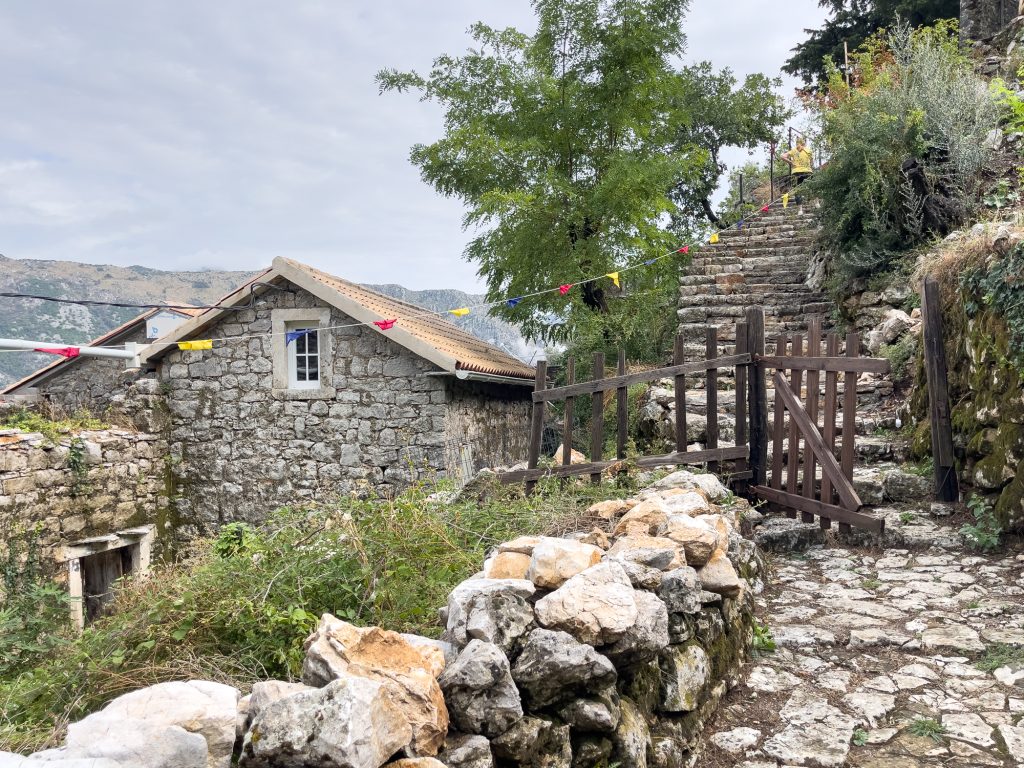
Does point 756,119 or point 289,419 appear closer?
point 289,419

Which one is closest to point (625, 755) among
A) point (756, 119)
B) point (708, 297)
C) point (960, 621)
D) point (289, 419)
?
point (960, 621)

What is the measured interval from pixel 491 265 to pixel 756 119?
1280 centimetres

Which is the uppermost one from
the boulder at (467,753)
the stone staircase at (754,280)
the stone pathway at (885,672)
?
the stone staircase at (754,280)

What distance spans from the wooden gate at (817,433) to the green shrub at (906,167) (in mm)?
4952

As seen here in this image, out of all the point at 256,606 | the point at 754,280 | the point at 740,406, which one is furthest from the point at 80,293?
the point at 256,606

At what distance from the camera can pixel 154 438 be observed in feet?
33.5

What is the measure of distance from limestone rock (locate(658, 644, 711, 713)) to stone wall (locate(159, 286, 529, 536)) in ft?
22.0

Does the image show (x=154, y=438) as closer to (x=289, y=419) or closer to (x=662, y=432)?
(x=289, y=419)

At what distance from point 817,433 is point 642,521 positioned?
8.27 feet

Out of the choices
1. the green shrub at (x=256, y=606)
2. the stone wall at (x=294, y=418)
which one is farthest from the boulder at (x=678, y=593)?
the stone wall at (x=294, y=418)

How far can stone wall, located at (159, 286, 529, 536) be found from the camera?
9719mm

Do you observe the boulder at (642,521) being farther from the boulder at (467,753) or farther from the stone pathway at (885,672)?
the boulder at (467,753)

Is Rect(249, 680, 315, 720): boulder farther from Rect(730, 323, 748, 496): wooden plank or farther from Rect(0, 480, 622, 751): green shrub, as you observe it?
Rect(730, 323, 748, 496): wooden plank

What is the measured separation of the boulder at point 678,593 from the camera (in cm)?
296
